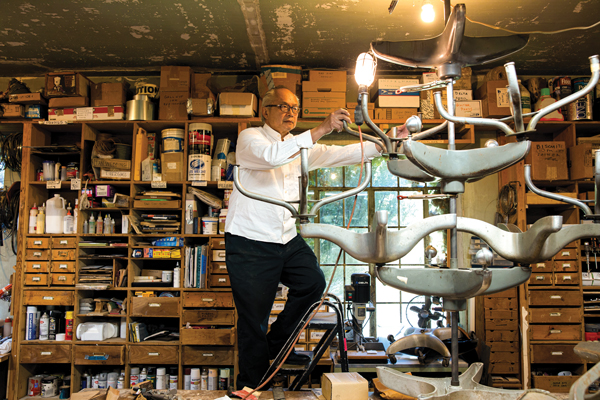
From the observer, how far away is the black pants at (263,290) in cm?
207

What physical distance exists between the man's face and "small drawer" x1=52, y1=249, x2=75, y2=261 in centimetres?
214

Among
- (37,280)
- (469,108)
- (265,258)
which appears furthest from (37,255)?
(469,108)

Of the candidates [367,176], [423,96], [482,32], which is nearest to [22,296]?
[367,176]

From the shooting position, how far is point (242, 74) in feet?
12.9

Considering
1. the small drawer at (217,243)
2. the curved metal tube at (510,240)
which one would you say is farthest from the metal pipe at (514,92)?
the small drawer at (217,243)

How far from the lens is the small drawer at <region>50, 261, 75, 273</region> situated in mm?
3396

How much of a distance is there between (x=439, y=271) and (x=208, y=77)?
296 centimetres

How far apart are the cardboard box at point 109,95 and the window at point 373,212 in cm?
185

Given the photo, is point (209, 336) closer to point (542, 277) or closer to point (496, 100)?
point (542, 277)

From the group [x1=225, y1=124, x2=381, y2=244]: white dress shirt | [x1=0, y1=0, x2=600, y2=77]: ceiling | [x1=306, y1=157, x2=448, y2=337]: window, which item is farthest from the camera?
[x1=306, y1=157, x2=448, y2=337]: window

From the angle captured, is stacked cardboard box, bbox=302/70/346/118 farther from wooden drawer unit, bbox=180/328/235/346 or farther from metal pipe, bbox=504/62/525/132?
metal pipe, bbox=504/62/525/132

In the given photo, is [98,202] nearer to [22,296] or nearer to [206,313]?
[22,296]

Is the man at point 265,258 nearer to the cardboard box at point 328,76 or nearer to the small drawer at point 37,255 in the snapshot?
the cardboard box at point 328,76

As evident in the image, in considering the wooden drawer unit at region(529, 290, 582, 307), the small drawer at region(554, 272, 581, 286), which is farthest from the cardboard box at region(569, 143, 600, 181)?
the wooden drawer unit at region(529, 290, 582, 307)
